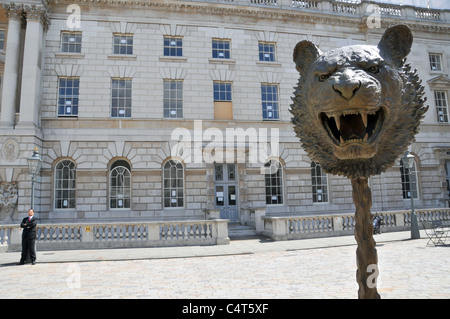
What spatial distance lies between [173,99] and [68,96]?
6.58 m

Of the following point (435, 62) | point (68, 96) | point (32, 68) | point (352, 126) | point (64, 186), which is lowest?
point (352, 126)

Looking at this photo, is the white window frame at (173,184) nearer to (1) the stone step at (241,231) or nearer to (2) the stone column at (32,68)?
(1) the stone step at (241,231)

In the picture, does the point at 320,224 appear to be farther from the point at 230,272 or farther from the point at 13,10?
the point at 13,10

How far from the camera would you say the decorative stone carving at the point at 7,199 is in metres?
17.7

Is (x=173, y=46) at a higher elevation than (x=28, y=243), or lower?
higher

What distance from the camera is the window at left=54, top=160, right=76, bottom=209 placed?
19297 mm

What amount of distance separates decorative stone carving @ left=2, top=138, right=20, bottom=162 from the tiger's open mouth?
1973 centimetres

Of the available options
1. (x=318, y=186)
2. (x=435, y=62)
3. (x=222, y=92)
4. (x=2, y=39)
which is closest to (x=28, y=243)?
(x=222, y=92)

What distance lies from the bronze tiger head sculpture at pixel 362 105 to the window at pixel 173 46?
19.8m

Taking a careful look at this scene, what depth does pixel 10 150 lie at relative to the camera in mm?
17953

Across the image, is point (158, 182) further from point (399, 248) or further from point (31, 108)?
point (399, 248)

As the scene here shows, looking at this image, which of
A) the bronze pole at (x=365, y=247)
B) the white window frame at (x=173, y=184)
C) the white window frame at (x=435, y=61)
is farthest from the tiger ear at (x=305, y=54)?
the white window frame at (x=435, y=61)

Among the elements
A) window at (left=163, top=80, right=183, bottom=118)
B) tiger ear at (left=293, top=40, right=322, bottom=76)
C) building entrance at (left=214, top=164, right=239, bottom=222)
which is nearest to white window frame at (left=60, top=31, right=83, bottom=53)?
window at (left=163, top=80, right=183, bottom=118)

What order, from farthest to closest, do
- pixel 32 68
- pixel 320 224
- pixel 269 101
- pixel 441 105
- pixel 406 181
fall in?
pixel 441 105, pixel 406 181, pixel 269 101, pixel 32 68, pixel 320 224
